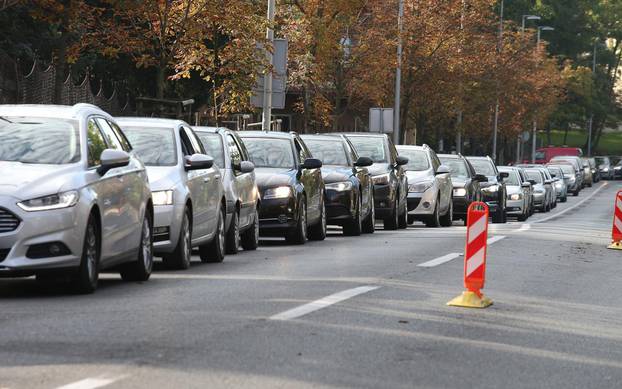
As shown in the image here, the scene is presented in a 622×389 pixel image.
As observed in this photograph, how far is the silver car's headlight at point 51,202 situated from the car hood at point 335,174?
42.6 ft

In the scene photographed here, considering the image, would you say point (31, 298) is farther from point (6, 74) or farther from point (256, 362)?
point (6, 74)

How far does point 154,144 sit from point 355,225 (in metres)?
8.99

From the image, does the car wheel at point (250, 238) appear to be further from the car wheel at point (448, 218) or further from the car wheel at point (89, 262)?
the car wheel at point (448, 218)

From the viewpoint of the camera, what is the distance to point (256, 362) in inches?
331

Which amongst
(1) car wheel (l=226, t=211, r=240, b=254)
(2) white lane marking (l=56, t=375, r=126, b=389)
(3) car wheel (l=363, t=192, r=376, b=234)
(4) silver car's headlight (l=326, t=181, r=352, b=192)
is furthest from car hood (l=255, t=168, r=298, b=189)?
(2) white lane marking (l=56, t=375, r=126, b=389)

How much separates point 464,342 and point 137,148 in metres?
7.37

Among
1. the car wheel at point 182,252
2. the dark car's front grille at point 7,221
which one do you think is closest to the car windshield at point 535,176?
the car wheel at point 182,252

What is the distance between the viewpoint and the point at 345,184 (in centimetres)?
2455

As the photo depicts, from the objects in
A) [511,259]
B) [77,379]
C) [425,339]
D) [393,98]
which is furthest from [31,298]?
[393,98]

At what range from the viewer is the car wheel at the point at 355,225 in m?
25.0

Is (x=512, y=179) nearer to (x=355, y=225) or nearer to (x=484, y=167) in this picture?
(x=484, y=167)

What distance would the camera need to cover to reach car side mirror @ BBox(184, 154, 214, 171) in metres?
15.7

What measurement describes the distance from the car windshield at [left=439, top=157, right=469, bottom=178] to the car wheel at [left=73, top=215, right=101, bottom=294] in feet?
76.7

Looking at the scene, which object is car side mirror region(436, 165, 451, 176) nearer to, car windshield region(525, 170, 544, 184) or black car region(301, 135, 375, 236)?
black car region(301, 135, 375, 236)
